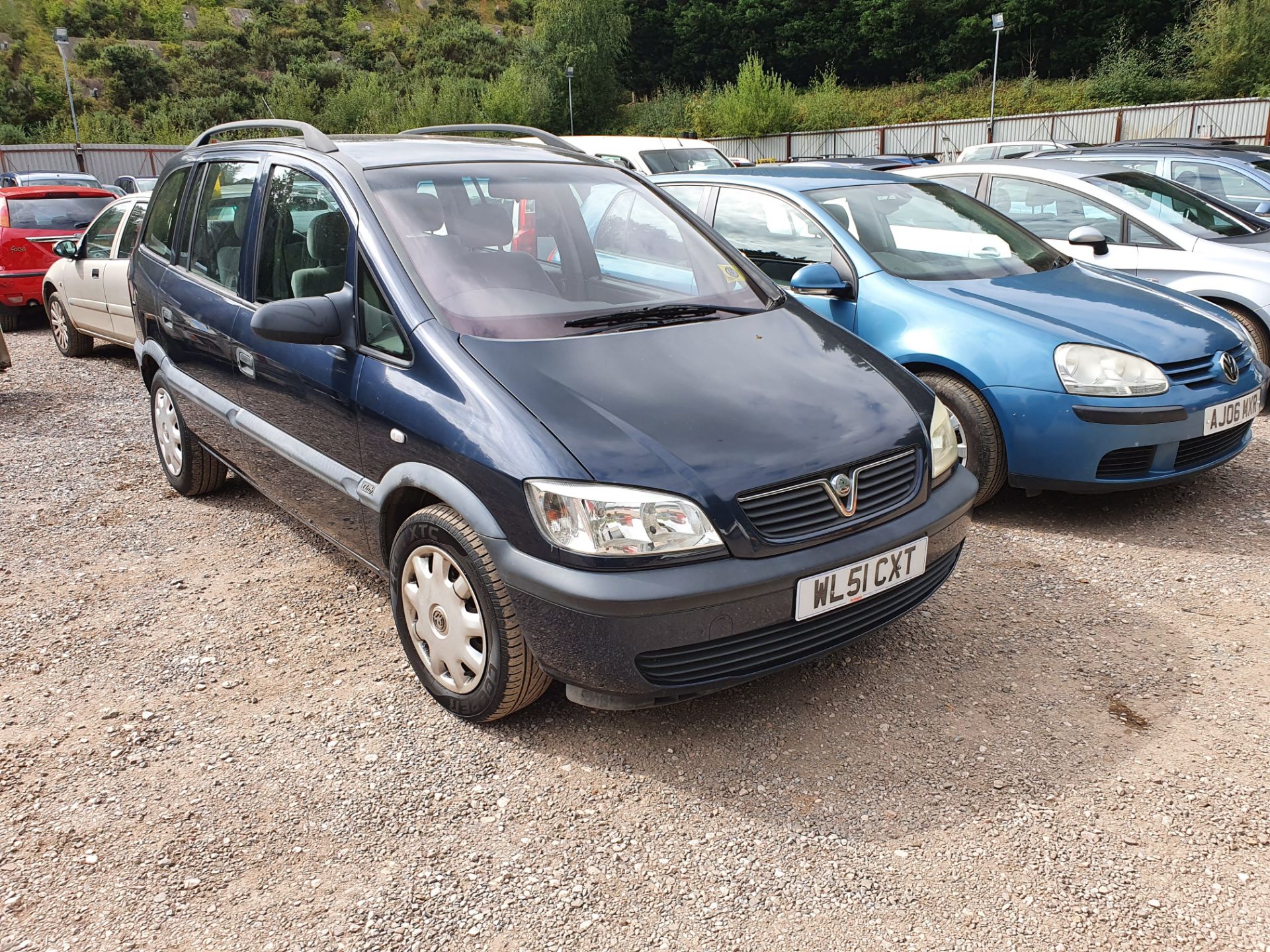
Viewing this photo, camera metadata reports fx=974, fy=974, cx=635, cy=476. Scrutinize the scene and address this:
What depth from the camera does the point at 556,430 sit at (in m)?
2.62

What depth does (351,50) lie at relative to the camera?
7056 cm

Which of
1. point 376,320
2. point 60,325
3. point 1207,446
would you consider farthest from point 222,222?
point 60,325

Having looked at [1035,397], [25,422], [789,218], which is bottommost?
[25,422]

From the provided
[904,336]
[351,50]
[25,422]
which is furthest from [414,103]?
[904,336]

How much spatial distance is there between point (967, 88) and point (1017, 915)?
176 feet

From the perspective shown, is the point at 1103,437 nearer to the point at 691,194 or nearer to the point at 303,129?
the point at 691,194

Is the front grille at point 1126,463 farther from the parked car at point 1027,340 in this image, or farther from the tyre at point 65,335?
the tyre at point 65,335

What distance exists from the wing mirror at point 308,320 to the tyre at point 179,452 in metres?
1.88

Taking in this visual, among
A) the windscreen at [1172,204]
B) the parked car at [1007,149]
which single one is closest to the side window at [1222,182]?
the windscreen at [1172,204]

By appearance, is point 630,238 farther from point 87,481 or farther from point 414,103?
point 414,103

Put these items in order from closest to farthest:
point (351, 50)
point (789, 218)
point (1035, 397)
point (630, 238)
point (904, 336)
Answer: point (630, 238), point (1035, 397), point (904, 336), point (789, 218), point (351, 50)

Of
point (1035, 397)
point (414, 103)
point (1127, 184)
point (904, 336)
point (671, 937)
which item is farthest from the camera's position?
point (414, 103)

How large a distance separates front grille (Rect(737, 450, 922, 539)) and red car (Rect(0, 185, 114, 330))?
1023cm

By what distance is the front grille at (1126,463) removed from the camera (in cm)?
427
